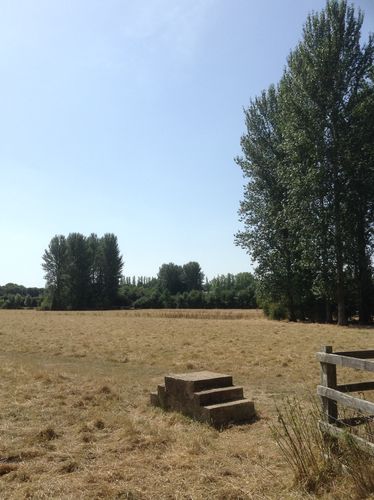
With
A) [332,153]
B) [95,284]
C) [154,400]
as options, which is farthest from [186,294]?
[154,400]

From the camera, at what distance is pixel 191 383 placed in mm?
8594

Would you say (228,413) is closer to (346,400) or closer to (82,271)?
(346,400)

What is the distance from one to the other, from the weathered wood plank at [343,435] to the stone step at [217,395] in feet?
10.2

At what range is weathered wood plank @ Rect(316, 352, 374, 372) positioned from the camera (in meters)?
4.94

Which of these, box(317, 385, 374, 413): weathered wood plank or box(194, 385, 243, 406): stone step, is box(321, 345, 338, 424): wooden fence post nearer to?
box(317, 385, 374, 413): weathered wood plank

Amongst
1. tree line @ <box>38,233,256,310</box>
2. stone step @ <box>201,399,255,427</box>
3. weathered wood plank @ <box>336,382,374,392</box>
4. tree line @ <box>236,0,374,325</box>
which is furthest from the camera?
tree line @ <box>38,233,256,310</box>

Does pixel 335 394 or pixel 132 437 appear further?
pixel 132 437

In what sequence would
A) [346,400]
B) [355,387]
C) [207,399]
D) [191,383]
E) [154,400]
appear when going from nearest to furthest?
[346,400], [355,387], [207,399], [191,383], [154,400]

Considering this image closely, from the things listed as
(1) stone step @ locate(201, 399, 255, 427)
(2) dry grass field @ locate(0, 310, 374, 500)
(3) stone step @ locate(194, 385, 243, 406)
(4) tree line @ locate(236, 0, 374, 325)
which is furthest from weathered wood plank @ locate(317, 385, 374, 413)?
(4) tree line @ locate(236, 0, 374, 325)

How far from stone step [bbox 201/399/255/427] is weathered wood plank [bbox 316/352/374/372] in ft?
8.86

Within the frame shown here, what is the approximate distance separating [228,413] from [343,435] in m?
3.59

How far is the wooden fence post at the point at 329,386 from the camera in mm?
5752

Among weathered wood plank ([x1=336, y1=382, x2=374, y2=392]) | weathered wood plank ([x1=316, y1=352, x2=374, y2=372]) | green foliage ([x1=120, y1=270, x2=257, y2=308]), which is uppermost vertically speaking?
green foliage ([x1=120, y1=270, x2=257, y2=308])

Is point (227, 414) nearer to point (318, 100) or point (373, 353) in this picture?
point (373, 353)
